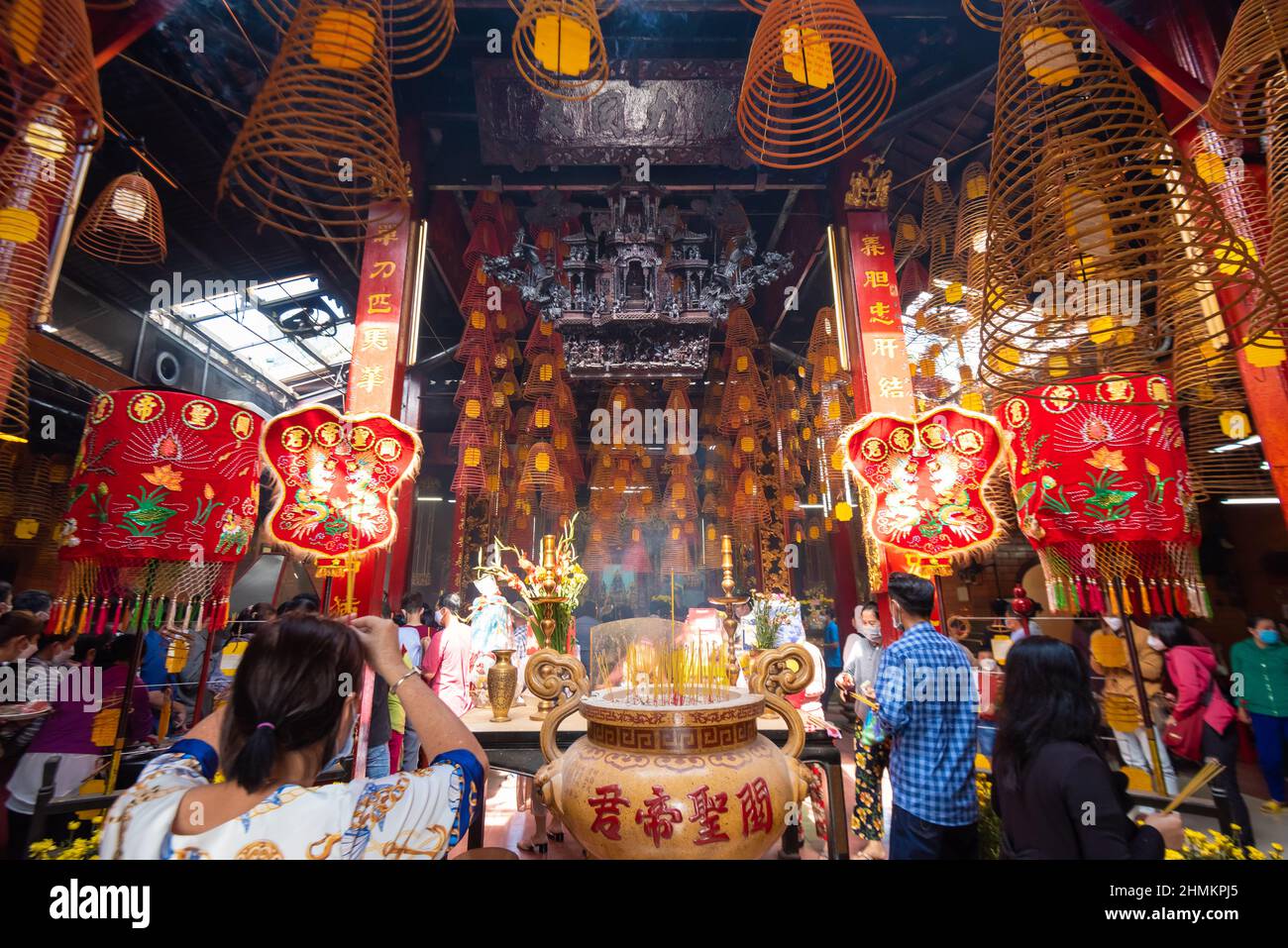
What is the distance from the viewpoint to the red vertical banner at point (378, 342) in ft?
10.8

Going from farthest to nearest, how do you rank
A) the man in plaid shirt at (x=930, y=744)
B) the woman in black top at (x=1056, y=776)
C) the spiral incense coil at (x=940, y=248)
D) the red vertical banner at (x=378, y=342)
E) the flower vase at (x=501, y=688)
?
the spiral incense coil at (x=940, y=248) < the red vertical banner at (x=378, y=342) < the flower vase at (x=501, y=688) < the man in plaid shirt at (x=930, y=744) < the woman in black top at (x=1056, y=776)

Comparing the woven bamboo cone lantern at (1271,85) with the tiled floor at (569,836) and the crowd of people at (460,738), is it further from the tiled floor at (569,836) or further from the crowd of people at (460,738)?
the tiled floor at (569,836)

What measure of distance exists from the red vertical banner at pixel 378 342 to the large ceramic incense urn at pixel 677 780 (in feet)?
7.03

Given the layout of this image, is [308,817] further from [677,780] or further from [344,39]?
[344,39]

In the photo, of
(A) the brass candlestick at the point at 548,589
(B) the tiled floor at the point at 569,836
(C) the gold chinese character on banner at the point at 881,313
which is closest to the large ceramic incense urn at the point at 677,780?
(A) the brass candlestick at the point at 548,589

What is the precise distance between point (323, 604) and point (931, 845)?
9.05ft

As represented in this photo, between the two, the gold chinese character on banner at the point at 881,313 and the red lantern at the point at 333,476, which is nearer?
the red lantern at the point at 333,476

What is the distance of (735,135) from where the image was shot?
4230mm

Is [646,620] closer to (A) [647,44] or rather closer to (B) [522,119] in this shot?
(B) [522,119]

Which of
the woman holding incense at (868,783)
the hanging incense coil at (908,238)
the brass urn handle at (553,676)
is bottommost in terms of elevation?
the woman holding incense at (868,783)

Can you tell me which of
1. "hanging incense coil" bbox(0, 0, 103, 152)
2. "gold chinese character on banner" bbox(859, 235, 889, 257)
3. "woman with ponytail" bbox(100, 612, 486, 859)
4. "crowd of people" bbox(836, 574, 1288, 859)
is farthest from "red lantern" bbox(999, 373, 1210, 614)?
"hanging incense coil" bbox(0, 0, 103, 152)

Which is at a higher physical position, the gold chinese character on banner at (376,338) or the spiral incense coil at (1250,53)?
the spiral incense coil at (1250,53)
